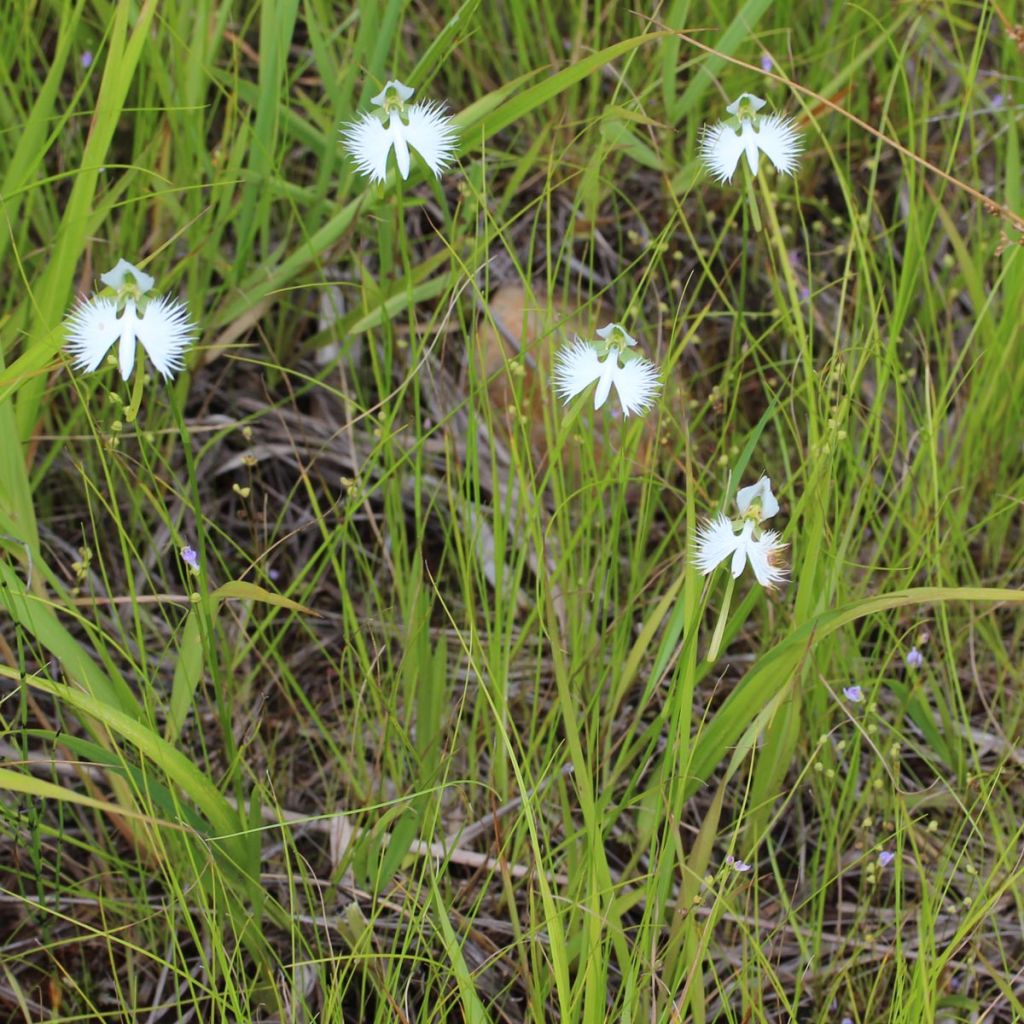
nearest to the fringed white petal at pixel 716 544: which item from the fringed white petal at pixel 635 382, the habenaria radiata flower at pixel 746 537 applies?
the habenaria radiata flower at pixel 746 537

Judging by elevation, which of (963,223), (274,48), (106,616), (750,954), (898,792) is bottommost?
(750,954)

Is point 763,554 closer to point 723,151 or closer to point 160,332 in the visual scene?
point 723,151

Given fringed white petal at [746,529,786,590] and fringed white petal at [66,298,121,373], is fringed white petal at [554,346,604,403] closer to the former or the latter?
fringed white petal at [746,529,786,590]

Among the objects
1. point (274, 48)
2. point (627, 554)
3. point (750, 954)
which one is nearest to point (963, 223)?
point (627, 554)

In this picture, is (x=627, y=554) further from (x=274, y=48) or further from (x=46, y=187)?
(x=46, y=187)

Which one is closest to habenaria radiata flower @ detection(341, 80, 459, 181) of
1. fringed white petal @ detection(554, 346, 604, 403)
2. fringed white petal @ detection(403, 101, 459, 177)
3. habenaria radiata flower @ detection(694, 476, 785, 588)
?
fringed white petal @ detection(403, 101, 459, 177)

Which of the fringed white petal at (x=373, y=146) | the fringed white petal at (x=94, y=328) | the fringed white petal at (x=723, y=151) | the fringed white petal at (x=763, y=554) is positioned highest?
the fringed white petal at (x=723, y=151)

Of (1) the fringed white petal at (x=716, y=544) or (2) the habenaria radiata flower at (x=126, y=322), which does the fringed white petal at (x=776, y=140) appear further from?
(2) the habenaria radiata flower at (x=126, y=322)
